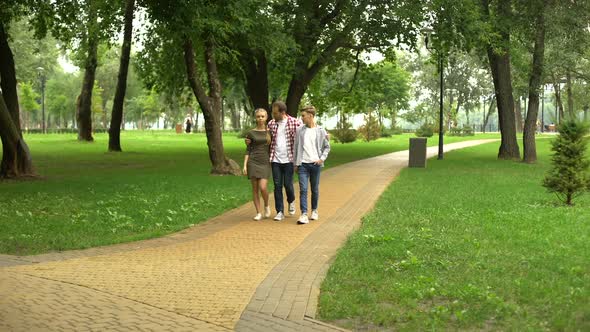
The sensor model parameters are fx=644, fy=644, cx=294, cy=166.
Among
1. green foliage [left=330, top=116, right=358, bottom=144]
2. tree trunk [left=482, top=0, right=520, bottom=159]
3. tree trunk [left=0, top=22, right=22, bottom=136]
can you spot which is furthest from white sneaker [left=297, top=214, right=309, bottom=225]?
green foliage [left=330, top=116, right=358, bottom=144]

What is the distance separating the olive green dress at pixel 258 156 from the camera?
9.94 meters

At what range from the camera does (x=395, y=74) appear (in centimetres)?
7138

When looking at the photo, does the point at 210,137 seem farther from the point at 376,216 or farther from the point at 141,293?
the point at 141,293

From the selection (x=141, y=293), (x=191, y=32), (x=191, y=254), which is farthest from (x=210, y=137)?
(x=141, y=293)

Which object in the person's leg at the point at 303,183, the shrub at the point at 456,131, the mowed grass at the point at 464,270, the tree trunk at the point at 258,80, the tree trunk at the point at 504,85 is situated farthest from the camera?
the shrub at the point at 456,131

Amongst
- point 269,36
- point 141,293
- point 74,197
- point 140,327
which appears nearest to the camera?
point 140,327

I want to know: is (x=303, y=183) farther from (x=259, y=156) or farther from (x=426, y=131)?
(x=426, y=131)

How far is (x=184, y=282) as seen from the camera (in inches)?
248

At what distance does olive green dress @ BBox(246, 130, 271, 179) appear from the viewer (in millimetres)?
9938

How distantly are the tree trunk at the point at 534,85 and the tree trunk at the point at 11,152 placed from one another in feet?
57.7

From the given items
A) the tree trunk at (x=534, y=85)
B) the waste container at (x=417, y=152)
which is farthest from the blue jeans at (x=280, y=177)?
the tree trunk at (x=534, y=85)

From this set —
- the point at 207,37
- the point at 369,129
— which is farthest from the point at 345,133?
the point at 207,37

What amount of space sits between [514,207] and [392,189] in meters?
3.58

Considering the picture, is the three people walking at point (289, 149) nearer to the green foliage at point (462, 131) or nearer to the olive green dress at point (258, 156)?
the olive green dress at point (258, 156)
